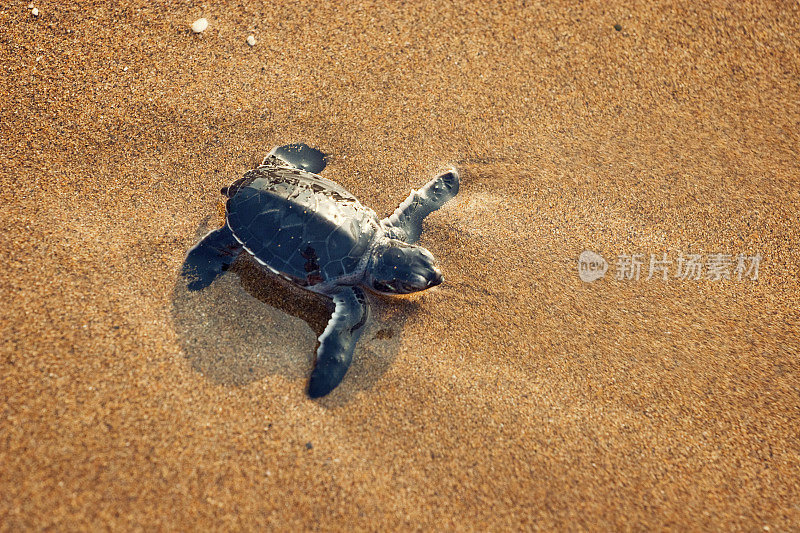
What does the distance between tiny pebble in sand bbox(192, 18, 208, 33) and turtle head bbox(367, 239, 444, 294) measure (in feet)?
9.40

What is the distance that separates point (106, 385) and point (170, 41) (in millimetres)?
3158

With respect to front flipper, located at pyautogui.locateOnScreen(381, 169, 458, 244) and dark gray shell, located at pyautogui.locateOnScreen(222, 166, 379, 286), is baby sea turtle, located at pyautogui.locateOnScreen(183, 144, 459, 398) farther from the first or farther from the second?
front flipper, located at pyautogui.locateOnScreen(381, 169, 458, 244)

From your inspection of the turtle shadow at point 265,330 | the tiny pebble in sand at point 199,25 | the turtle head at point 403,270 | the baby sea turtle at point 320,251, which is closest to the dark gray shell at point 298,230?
the baby sea turtle at point 320,251

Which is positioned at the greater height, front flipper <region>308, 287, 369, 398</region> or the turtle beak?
the turtle beak

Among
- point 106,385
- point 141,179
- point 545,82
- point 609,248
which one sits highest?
point 545,82

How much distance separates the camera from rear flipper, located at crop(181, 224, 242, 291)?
3521mm

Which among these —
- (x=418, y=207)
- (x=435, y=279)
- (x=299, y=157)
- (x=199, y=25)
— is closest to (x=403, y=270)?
(x=435, y=279)

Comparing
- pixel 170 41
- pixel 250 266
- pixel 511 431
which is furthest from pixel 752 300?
pixel 170 41

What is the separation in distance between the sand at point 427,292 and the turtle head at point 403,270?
1.02 feet

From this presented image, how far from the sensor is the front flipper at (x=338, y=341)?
3.17 m

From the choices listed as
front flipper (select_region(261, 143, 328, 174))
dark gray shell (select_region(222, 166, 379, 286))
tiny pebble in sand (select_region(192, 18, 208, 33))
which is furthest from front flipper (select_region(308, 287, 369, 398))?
tiny pebble in sand (select_region(192, 18, 208, 33))

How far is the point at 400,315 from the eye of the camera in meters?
3.57

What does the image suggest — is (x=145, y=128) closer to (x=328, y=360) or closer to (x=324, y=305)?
(x=324, y=305)

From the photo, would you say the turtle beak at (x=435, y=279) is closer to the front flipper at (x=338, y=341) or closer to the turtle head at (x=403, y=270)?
the turtle head at (x=403, y=270)
